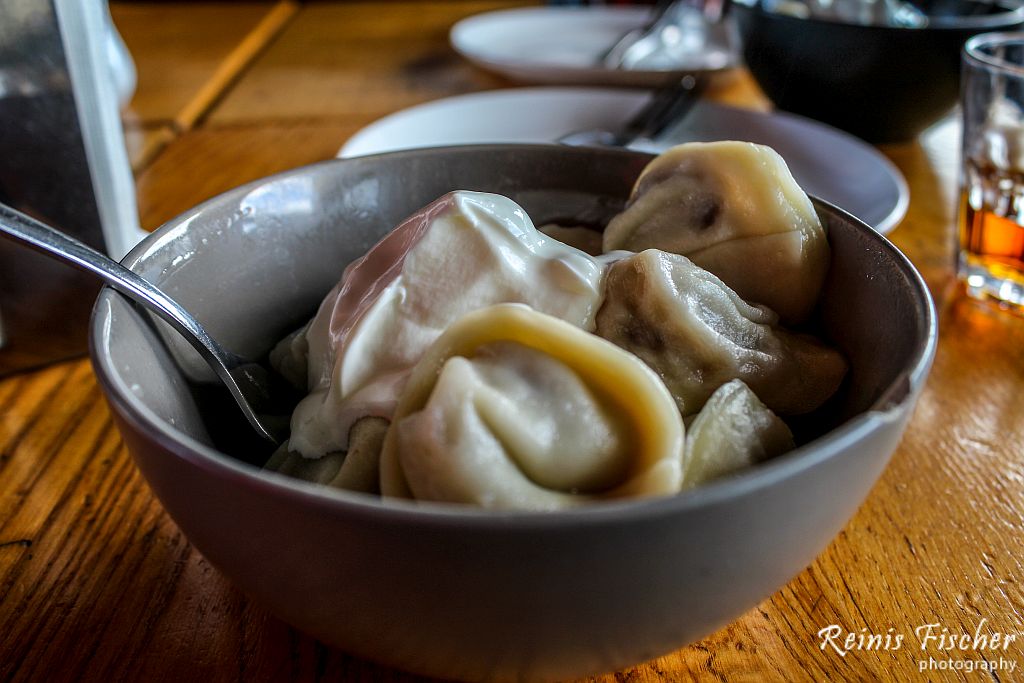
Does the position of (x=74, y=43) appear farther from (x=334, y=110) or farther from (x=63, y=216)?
(x=334, y=110)

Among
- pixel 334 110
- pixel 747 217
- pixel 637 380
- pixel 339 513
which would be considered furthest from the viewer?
pixel 334 110

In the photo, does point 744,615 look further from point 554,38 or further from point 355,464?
point 554,38

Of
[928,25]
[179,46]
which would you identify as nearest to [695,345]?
[928,25]

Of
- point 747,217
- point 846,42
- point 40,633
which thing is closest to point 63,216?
point 40,633

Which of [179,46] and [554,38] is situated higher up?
[179,46]

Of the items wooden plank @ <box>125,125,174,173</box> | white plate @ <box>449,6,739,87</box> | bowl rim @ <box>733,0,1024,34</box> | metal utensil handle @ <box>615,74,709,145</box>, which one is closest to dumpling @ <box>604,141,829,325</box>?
metal utensil handle @ <box>615,74,709,145</box>

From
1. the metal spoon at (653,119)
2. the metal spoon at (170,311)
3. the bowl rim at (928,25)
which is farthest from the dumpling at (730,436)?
the bowl rim at (928,25)

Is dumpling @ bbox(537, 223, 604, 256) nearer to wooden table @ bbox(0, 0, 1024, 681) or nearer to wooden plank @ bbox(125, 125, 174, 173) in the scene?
wooden table @ bbox(0, 0, 1024, 681)
